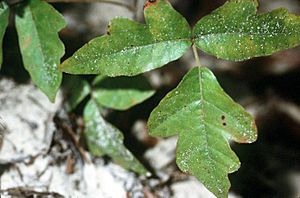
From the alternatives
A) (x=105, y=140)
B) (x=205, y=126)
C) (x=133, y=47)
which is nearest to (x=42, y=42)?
(x=133, y=47)

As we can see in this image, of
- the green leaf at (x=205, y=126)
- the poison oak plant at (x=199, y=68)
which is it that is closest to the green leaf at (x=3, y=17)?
the poison oak plant at (x=199, y=68)

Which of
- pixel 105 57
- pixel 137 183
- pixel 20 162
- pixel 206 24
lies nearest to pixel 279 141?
pixel 137 183

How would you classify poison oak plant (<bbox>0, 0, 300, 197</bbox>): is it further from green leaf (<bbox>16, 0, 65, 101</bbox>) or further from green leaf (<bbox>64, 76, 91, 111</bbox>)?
green leaf (<bbox>64, 76, 91, 111</bbox>)

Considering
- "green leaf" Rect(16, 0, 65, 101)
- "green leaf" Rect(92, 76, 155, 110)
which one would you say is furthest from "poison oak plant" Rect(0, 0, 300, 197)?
"green leaf" Rect(92, 76, 155, 110)

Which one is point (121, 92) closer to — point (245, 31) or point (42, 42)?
point (42, 42)

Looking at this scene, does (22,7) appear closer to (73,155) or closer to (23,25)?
(23,25)

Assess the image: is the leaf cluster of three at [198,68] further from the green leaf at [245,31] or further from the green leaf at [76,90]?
the green leaf at [76,90]
